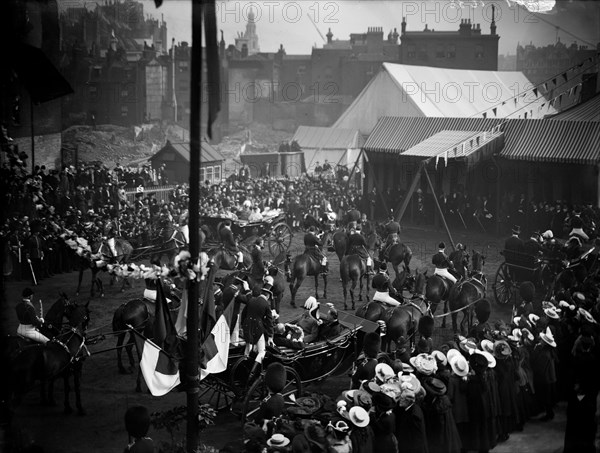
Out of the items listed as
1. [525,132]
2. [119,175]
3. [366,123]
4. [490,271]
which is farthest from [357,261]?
[366,123]

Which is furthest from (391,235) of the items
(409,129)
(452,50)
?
(452,50)

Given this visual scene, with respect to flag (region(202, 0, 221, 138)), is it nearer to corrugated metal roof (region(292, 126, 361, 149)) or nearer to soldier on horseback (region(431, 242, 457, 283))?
soldier on horseback (region(431, 242, 457, 283))

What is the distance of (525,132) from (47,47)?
1370 centimetres

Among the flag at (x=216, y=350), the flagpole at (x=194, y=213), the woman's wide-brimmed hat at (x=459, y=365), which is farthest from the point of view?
the flag at (x=216, y=350)

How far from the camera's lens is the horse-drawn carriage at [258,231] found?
17484 millimetres

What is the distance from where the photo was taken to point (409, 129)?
22234 millimetres

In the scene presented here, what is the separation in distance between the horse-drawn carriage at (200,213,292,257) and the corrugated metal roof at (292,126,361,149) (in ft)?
21.9

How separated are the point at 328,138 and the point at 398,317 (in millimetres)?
15835

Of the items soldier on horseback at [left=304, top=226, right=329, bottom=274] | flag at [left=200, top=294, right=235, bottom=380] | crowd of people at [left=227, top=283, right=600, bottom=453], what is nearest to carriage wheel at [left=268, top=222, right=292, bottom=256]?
soldier on horseback at [left=304, top=226, right=329, bottom=274]

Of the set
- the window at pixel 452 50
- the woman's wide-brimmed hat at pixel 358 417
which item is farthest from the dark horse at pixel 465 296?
the window at pixel 452 50

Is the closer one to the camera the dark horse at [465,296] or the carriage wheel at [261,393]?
the carriage wheel at [261,393]

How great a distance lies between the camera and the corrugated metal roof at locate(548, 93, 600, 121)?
18594 mm

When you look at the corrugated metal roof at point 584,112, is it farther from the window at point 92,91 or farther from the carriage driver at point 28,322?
the carriage driver at point 28,322

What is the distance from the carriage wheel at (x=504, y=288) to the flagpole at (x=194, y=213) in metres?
9.78
